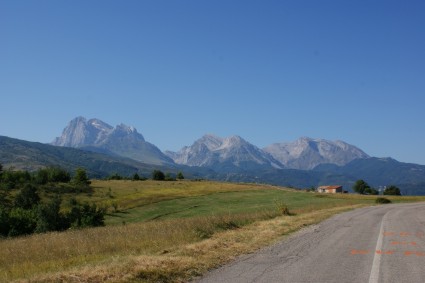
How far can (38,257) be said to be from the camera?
1554 cm

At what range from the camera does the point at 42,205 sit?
54.7 meters

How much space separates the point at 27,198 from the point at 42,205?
109 ft

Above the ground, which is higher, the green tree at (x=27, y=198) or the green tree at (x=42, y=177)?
the green tree at (x=42, y=177)

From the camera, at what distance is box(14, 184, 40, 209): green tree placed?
82113 millimetres

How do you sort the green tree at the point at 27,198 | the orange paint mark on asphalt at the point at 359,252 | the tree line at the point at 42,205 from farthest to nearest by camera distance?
1. the green tree at the point at 27,198
2. the tree line at the point at 42,205
3. the orange paint mark on asphalt at the point at 359,252

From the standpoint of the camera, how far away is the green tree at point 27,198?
82.1 meters

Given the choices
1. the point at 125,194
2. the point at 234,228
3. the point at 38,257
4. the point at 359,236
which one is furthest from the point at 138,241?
the point at 125,194

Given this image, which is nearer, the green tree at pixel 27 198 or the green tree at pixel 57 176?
the green tree at pixel 27 198

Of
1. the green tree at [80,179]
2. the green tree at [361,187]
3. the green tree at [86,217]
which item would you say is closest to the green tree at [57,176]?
the green tree at [80,179]

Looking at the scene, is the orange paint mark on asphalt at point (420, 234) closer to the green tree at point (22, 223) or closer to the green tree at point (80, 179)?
the green tree at point (22, 223)

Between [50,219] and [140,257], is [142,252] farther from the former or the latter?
[50,219]

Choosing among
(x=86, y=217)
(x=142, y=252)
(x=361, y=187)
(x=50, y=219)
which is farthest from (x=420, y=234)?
(x=361, y=187)

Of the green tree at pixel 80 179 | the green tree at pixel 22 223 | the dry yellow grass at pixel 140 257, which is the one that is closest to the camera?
the dry yellow grass at pixel 140 257

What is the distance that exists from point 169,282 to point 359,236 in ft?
39.1
